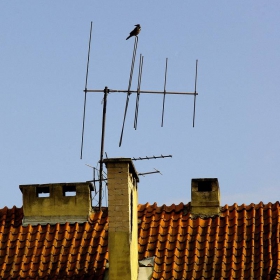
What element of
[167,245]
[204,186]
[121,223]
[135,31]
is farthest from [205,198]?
[135,31]

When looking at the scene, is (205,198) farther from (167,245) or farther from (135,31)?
(135,31)

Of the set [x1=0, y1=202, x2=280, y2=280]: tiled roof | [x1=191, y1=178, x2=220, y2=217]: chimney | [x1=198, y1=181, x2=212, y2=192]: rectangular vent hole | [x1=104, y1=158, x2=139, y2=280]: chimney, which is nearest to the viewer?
[x1=104, y1=158, x2=139, y2=280]: chimney

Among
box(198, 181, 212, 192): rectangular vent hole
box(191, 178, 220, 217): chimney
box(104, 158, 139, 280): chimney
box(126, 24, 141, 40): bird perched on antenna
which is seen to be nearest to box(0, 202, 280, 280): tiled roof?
box(191, 178, 220, 217): chimney

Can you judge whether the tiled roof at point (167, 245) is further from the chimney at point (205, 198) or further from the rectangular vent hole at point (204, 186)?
the rectangular vent hole at point (204, 186)

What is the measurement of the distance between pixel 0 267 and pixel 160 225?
344 cm

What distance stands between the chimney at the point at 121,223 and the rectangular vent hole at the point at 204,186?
7.02 feet

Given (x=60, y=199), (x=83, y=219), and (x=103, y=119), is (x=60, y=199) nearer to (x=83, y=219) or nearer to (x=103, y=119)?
(x=83, y=219)

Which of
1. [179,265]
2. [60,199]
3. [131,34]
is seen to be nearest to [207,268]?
[179,265]

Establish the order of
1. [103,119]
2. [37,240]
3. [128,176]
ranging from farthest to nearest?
[103,119]
[37,240]
[128,176]

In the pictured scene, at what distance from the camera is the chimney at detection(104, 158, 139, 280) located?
61.5ft

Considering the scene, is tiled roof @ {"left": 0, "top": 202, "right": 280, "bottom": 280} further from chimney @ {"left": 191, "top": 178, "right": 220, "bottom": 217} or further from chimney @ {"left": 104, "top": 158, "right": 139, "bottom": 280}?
chimney @ {"left": 104, "top": 158, "right": 139, "bottom": 280}

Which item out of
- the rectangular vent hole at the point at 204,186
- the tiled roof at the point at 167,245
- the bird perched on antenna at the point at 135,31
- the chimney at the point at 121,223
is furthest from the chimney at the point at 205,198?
the bird perched on antenna at the point at 135,31

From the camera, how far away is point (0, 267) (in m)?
19.9

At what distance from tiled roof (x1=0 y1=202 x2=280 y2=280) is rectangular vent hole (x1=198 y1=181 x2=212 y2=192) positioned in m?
0.49
